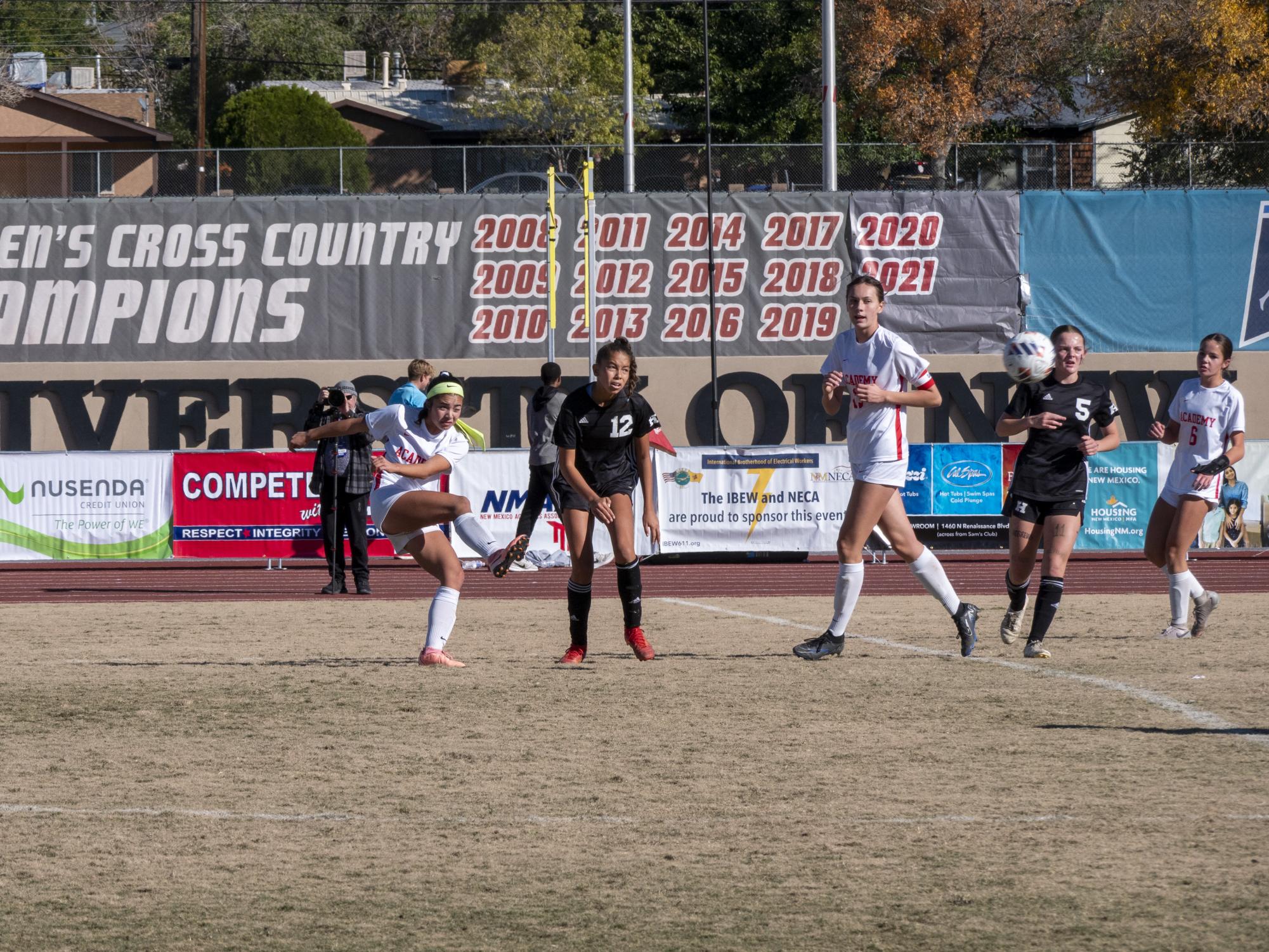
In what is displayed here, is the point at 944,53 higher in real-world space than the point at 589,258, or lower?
higher

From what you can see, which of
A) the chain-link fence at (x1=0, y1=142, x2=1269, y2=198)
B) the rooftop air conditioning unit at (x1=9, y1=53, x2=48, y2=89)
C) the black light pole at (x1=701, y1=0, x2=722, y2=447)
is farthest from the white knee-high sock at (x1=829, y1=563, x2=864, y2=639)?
the rooftop air conditioning unit at (x1=9, y1=53, x2=48, y2=89)

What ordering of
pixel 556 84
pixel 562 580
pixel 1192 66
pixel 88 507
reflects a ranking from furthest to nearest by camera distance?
1. pixel 556 84
2. pixel 1192 66
3. pixel 88 507
4. pixel 562 580

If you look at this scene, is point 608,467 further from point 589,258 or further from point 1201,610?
point 589,258

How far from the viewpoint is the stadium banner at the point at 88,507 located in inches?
810

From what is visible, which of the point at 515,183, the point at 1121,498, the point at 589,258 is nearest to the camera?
the point at 1121,498

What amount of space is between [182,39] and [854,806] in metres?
91.0

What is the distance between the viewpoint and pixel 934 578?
1036 cm

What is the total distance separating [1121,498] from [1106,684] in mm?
12643

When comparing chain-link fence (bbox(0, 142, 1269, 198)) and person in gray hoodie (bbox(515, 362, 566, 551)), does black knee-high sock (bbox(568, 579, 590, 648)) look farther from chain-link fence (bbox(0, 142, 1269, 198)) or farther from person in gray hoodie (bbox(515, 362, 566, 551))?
chain-link fence (bbox(0, 142, 1269, 198))

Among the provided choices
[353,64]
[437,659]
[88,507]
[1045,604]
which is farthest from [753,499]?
[353,64]

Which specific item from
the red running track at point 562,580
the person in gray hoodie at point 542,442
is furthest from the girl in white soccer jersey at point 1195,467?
the person in gray hoodie at point 542,442

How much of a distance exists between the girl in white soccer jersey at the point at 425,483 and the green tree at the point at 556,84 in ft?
169

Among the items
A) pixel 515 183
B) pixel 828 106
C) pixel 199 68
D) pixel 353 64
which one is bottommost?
pixel 515 183

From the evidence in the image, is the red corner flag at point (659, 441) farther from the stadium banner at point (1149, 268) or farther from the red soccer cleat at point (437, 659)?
the stadium banner at point (1149, 268)
